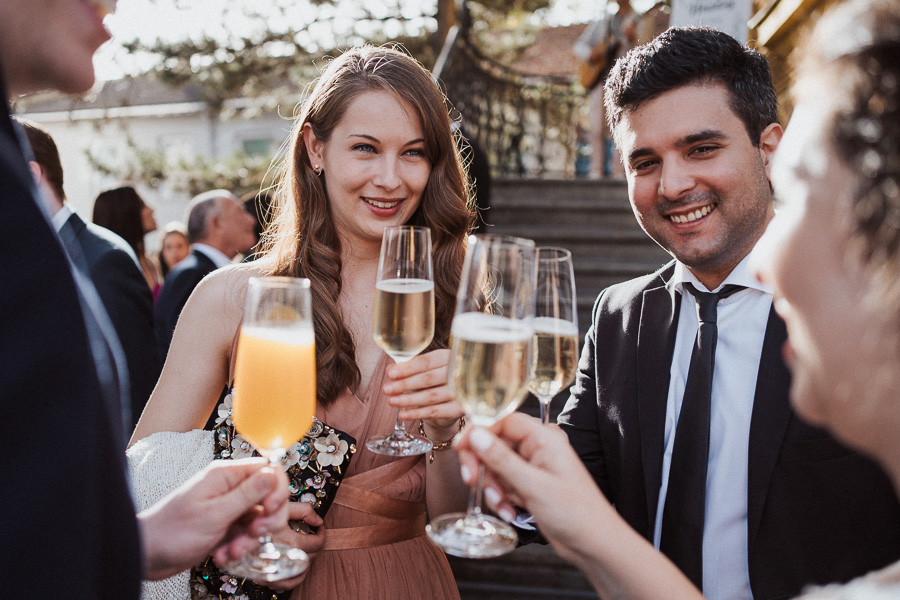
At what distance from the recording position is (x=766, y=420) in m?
2.00

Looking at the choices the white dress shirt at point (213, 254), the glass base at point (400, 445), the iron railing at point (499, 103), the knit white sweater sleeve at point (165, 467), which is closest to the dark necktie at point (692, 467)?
the glass base at point (400, 445)

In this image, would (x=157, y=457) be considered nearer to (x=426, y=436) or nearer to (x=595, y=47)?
(x=426, y=436)

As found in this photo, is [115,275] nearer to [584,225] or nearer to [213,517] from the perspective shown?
[213,517]

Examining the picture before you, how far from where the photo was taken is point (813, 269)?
43.0 inches

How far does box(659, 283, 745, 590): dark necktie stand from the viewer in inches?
79.2

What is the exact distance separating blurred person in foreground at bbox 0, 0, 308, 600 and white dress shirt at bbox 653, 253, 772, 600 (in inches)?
62.5

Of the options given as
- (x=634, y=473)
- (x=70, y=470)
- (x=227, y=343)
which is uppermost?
(x=70, y=470)

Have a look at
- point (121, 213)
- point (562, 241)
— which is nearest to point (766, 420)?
point (121, 213)

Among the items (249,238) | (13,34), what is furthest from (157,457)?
(249,238)

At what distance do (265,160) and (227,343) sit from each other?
398 inches

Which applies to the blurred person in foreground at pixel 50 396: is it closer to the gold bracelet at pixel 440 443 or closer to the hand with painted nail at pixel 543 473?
the hand with painted nail at pixel 543 473

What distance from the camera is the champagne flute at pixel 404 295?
6.05 feet

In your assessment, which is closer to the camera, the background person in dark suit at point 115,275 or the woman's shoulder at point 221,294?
the woman's shoulder at point 221,294

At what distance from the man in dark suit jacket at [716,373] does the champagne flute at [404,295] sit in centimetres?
81
